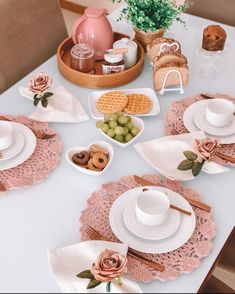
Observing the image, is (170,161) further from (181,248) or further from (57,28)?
(57,28)

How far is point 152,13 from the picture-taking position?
1.53 m

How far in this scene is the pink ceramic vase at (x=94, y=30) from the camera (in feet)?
5.03

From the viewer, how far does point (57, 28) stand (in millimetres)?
1812

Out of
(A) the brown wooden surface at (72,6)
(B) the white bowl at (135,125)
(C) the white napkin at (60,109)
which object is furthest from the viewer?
(A) the brown wooden surface at (72,6)

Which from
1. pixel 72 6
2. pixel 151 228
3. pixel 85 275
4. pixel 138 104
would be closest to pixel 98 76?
pixel 138 104

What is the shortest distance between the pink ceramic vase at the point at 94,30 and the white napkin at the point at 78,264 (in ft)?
2.67

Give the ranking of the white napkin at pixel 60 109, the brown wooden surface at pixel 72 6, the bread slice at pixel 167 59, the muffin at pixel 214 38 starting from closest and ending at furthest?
the white napkin at pixel 60 109 < the bread slice at pixel 167 59 < the muffin at pixel 214 38 < the brown wooden surface at pixel 72 6

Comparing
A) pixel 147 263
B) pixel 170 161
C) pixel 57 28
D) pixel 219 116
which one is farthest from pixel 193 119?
pixel 57 28

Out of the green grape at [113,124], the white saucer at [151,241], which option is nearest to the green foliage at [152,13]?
the green grape at [113,124]

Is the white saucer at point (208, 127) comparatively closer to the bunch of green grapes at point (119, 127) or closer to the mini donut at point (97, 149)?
the bunch of green grapes at point (119, 127)

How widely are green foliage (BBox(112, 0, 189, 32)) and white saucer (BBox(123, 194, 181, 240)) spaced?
744 millimetres

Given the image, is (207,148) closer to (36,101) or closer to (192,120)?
(192,120)

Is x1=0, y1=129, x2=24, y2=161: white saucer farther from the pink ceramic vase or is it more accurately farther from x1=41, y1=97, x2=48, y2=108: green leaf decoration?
the pink ceramic vase

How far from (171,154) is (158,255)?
0.32 metres
